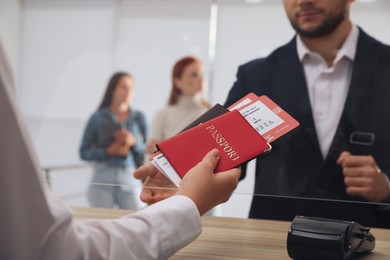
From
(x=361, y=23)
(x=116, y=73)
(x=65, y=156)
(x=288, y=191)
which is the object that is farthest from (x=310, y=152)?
(x=65, y=156)

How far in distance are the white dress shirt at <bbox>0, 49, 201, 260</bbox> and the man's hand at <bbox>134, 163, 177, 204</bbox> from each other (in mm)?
430

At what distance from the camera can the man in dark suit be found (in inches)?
65.9

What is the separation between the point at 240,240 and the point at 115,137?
213 centimetres

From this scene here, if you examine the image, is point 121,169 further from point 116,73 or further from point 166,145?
point 166,145

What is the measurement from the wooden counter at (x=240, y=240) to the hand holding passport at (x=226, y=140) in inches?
5.7

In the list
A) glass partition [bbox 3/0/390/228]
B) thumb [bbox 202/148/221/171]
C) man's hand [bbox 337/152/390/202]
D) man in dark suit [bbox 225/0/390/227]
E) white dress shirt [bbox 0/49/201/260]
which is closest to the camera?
white dress shirt [bbox 0/49/201/260]

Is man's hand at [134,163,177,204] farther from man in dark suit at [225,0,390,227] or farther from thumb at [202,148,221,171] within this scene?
man in dark suit at [225,0,390,227]

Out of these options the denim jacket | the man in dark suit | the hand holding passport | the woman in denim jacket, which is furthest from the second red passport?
the denim jacket

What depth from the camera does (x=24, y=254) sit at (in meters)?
0.52

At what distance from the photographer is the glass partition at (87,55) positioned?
8.39 ft

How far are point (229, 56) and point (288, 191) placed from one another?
0.78 meters

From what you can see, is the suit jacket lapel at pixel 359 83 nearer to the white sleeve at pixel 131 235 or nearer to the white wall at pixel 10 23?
the white sleeve at pixel 131 235

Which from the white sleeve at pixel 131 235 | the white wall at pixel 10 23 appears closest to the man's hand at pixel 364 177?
the white sleeve at pixel 131 235

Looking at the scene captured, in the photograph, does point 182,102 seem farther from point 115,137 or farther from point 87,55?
point 87,55
